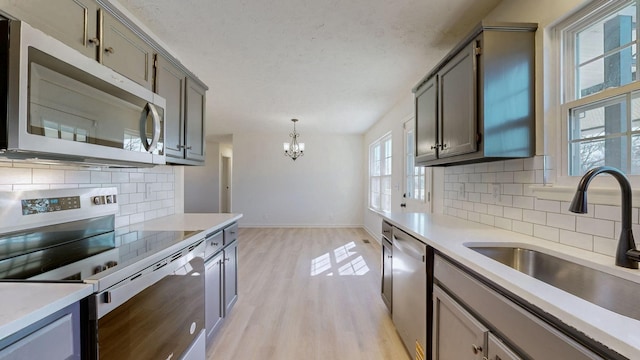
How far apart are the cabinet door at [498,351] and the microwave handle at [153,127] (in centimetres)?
186

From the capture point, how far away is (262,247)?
4.80 metres

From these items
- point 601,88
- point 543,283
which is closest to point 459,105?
point 601,88

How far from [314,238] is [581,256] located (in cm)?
463

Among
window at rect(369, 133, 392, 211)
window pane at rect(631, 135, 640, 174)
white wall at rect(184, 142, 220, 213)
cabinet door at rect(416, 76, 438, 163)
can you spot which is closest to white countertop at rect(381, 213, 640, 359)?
window pane at rect(631, 135, 640, 174)

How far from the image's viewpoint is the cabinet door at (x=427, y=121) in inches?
84.5

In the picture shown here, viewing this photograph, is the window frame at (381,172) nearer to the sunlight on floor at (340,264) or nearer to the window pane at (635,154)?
the sunlight on floor at (340,264)

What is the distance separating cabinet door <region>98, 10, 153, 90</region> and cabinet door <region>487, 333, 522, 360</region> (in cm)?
214

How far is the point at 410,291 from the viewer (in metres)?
1.77

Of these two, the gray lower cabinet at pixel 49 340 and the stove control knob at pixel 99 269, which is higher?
the stove control knob at pixel 99 269

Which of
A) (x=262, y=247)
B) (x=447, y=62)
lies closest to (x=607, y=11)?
(x=447, y=62)

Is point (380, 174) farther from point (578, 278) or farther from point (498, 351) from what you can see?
point (498, 351)

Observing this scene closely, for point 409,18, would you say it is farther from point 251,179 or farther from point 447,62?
point 251,179

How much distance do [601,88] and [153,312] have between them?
2.36 metres

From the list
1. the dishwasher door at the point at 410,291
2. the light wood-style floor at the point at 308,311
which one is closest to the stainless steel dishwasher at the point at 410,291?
Answer: the dishwasher door at the point at 410,291
